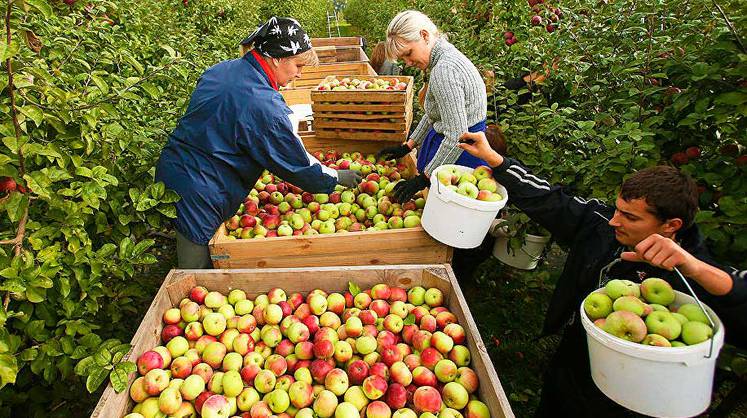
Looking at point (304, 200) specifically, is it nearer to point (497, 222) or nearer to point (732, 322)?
point (497, 222)

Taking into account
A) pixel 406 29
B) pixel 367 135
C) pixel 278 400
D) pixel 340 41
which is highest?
pixel 406 29

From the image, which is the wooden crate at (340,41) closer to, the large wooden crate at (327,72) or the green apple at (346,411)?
the large wooden crate at (327,72)

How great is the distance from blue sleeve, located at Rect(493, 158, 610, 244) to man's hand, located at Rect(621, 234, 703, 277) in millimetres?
653

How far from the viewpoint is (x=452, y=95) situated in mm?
2852

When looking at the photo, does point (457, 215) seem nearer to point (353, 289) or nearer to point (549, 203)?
point (549, 203)

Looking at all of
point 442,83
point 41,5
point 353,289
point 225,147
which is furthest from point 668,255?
point 41,5

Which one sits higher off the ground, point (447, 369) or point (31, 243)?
point (31, 243)

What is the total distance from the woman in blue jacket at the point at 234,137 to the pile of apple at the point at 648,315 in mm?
1816

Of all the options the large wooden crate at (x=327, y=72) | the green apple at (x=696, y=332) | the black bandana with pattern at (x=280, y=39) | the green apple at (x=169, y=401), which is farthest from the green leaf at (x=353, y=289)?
the large wooden crate at (x=327, y=72)

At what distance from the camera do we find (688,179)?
1736 millimetres

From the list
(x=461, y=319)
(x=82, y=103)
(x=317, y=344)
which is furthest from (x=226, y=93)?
(x=461, y=319)

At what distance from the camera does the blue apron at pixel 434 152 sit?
124 inches

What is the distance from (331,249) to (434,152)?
1152 millimetres

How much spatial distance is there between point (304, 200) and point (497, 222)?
1.58 metres
